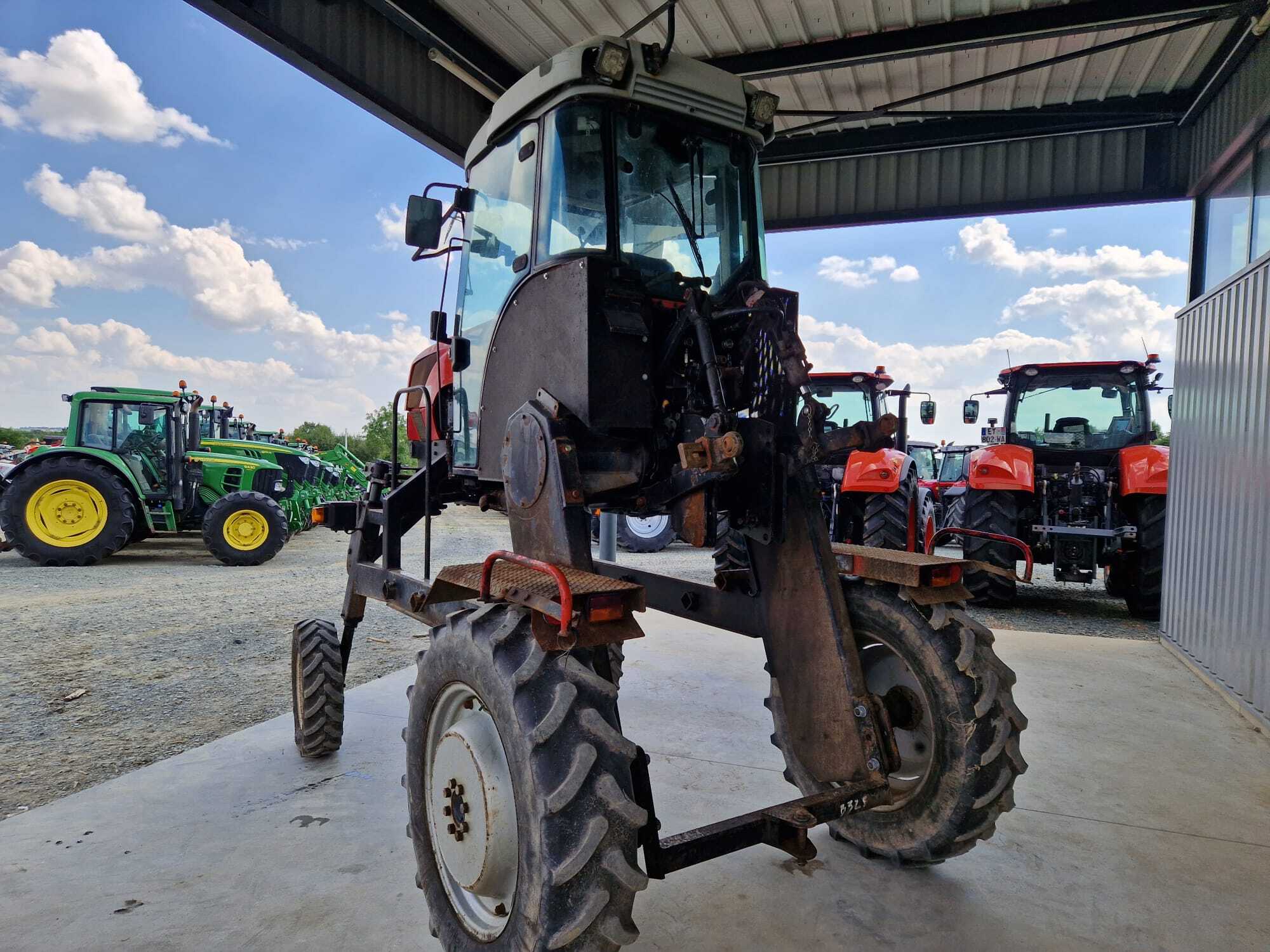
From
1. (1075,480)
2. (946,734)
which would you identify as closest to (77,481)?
(946,734)

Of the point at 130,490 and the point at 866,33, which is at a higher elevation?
the point at 866,33

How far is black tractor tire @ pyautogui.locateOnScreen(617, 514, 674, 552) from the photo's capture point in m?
12.8

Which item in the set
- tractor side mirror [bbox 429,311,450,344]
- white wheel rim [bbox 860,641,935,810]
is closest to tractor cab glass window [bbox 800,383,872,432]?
tractor side mirror [bbox 429,311,450,344]

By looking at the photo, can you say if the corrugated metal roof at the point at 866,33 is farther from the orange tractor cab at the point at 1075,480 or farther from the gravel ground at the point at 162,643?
the gravel ground at the point at 162,643

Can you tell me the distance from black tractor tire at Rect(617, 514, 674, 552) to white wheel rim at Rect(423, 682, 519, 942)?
410 inches

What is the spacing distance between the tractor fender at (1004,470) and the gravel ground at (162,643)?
134cm

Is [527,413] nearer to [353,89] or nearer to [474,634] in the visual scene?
[474,634]

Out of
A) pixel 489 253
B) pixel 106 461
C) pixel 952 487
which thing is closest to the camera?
pixel 489 253

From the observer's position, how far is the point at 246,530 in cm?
1154

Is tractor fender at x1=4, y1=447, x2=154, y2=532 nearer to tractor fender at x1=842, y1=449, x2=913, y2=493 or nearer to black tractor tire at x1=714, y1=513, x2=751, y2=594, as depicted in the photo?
black tractor tire at x1=714, y1=513, x2=751, y2=594

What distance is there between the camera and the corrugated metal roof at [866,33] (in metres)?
6.57

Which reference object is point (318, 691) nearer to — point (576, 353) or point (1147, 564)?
point (576, 353)

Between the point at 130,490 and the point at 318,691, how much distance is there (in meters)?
9.99

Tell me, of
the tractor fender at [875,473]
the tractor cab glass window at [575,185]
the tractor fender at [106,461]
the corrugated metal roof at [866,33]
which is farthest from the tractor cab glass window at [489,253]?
the tractor fender at [106,461]
